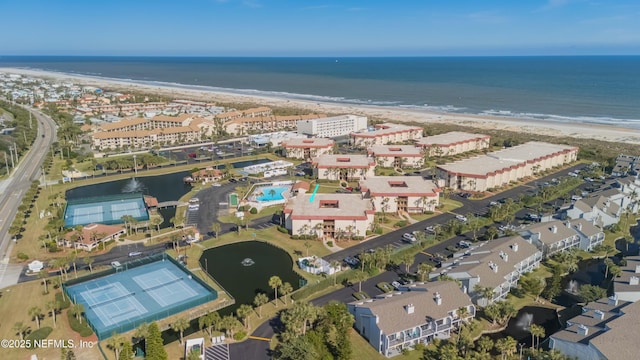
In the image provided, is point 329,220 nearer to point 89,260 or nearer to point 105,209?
point 89,260

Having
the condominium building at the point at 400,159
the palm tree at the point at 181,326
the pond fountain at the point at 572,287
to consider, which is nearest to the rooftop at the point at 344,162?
the condominium building at the point at 400,159

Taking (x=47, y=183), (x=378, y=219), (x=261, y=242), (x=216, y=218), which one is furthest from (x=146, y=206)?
(x=378, y=219)

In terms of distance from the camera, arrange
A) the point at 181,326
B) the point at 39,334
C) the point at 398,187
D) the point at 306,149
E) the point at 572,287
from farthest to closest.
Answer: the point at 306,149 → the point at 398,187 → the point at 572,287 → the point at 39,334 → the point at 181,326

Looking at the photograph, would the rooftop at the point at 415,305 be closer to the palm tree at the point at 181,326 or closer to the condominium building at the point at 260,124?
the palm tree at the point at 181,326

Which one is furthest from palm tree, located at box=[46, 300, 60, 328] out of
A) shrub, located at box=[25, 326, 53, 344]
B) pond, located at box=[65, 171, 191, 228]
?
pond, located at box=[65, 171, 191, 228]

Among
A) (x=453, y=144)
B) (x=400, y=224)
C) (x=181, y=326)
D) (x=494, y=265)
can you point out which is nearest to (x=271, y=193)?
(x=400, y=224)

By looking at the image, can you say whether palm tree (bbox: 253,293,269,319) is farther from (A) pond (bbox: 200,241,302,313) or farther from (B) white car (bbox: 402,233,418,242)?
(B) white car (bbox: 402,233,418,242)
